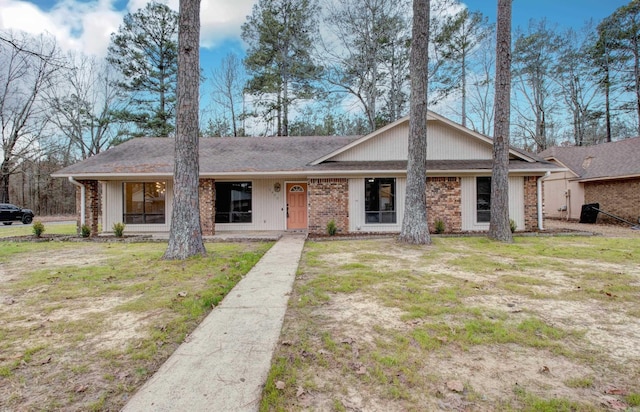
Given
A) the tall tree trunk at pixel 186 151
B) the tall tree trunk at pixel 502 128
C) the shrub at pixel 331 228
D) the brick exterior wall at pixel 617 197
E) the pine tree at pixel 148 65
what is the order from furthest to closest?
the pine tree at pixel 148 65
the brick exterior wall at pixel 617 197
the shrub at pixel 331 228
the tall tree trunk at pixel 502 128
the tall tree trunk at pixel 186 151

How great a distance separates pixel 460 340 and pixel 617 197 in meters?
17.9

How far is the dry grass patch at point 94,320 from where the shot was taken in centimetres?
240

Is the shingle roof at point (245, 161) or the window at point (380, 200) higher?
the shingle roof at point (245, 161)

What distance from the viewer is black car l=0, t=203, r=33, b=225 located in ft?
63.1

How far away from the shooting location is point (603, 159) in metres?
16.8

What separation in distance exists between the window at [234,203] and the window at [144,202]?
7.72 ft

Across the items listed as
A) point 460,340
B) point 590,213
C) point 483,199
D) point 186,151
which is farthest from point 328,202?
point 590,213

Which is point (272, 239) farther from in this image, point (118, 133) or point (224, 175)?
point (118, 133)

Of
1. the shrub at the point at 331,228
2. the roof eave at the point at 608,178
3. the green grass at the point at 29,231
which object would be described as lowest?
the green grass at the point at 29,231

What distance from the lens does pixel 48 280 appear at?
18.0ft

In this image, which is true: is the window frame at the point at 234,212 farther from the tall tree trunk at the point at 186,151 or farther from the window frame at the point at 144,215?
the tall tree trunk at the point at 186,151

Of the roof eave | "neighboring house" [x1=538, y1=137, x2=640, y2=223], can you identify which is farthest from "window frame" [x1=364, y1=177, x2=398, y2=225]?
the roof eave

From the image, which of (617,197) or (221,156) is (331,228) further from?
(617,197)

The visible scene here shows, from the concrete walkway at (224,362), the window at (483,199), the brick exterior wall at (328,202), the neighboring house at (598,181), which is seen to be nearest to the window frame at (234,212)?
the brick exterior wall at (328,202)
